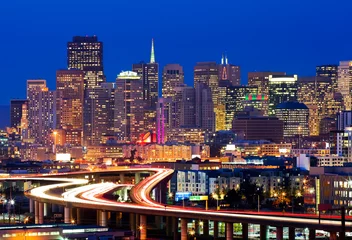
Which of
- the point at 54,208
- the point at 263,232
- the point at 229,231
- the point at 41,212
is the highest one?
the point at 229,231

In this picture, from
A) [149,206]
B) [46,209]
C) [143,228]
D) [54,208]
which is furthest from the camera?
[54,208]

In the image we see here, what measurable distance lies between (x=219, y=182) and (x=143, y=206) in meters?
54.4

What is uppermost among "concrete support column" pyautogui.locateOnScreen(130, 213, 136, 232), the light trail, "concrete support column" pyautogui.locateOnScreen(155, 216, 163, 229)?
the light trail

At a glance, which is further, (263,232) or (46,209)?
(46,209)

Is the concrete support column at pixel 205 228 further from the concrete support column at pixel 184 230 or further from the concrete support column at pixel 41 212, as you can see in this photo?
the concrete support column at pixel 41 212

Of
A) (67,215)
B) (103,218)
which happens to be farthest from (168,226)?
(67,215)

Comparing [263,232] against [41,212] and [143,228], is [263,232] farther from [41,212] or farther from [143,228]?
[41,212]

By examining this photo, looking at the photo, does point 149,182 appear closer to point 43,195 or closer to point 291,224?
point 43,195

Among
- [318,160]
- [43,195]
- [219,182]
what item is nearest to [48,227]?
[43,195]

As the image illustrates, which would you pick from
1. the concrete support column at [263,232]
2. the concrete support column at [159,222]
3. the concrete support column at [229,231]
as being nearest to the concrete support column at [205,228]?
the concrete support column at [159,222]

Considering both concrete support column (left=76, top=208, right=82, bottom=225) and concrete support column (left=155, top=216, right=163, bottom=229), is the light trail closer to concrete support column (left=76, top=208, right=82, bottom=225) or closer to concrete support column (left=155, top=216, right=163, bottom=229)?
concrete support column (left=76, top=208, right=82, bottom=225)

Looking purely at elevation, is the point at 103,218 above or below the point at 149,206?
below

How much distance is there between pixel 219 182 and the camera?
533ft

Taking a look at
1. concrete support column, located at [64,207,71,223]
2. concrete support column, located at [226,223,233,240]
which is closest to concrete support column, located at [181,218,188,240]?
concrete support column, located at [226,223,233,240]
